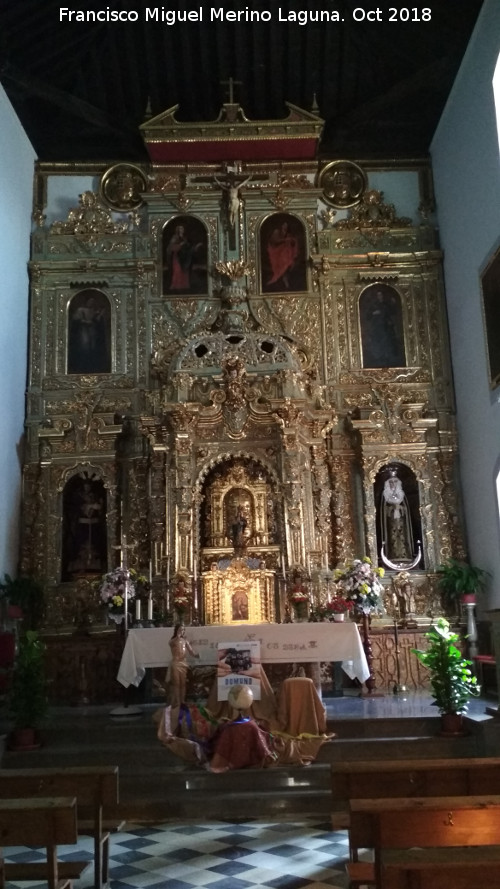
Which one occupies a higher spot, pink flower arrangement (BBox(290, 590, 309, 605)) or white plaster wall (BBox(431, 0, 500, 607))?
white plaster wall (BBox(431, 0, 500, 607))

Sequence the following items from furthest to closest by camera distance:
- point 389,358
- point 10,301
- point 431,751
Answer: point 389,358 → point 10,301 → point 431,751

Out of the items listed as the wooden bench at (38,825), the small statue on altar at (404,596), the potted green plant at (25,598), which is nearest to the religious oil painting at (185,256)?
the potted green plant at (25,598)

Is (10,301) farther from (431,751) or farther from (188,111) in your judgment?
(431,751)

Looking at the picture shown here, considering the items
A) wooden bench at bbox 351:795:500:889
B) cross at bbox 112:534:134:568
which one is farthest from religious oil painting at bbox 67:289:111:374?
wooden bench at bbox 351:795:500:889

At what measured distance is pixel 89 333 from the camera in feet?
51.6

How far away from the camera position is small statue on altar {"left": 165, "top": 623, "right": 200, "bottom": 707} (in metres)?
9.61

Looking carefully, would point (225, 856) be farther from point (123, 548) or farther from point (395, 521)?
point (395, 521)

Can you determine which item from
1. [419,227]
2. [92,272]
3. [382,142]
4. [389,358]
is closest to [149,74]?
[92,272]

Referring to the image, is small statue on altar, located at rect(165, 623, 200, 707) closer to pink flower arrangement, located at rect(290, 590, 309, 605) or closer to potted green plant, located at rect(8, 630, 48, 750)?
potted green plant, located at rect(8, 630, 48, 750)

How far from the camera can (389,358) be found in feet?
51.1

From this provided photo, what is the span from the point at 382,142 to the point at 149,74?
4.88 metres

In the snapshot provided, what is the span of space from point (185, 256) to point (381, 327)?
414cm

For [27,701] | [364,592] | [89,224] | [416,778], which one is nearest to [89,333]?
[89,224]

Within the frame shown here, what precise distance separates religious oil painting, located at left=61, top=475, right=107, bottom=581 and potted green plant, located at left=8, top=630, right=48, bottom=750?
4193mm
